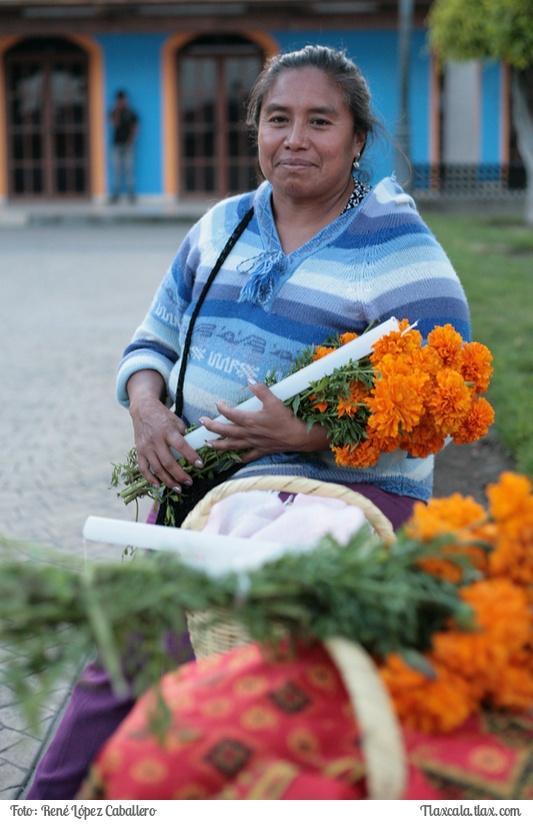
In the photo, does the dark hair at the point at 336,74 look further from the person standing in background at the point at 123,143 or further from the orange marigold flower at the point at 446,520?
the person standing in background at the point at 123,143

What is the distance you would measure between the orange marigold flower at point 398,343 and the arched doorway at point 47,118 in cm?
2249

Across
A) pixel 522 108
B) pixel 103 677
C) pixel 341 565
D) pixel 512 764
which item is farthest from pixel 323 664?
pixel 522 108

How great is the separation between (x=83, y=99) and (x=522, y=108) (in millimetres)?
11145

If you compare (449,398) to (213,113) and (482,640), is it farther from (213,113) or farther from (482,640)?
(213,113)

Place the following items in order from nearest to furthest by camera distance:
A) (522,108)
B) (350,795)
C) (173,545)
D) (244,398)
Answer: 1. (350,795)
2. (173,545)
3. (244,398)
4. (522,108)

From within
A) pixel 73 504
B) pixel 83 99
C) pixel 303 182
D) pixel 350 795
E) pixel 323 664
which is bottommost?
pixel 73 504

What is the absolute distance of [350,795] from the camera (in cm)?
135

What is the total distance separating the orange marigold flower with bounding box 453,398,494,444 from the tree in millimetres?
12985

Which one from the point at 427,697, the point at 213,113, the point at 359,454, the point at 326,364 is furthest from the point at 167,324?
the point at 213,113

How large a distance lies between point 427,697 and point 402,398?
0.85 metres

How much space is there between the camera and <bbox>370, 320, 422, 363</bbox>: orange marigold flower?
2213 mm

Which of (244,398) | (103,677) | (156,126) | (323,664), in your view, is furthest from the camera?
(156,126)

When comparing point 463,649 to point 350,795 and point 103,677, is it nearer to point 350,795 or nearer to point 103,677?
point 350,795

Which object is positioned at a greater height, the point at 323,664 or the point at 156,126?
the point at 156,126
